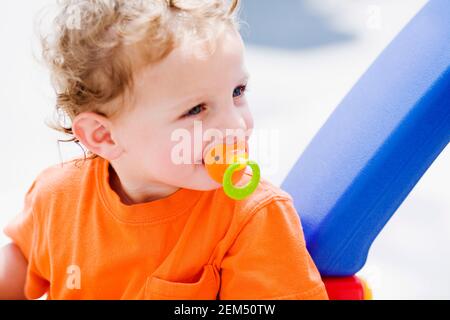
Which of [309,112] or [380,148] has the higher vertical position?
[380,148]

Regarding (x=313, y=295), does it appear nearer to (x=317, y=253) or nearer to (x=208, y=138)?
(x=317, y=253)

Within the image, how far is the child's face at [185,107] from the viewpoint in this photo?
774mm

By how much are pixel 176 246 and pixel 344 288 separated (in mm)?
266

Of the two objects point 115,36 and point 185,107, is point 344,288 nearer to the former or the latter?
point 185,107

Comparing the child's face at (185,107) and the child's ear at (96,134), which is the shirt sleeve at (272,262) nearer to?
the child's face at (185,107)

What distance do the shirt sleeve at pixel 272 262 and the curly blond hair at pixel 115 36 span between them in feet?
0.78

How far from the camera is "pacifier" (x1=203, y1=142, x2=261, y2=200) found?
79 cm

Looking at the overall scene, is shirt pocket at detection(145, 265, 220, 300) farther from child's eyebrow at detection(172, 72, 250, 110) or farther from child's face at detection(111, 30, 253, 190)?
child's eyebrow at detection(172, 72, 250, 110)

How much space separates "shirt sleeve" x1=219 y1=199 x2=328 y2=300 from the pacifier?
8 cm

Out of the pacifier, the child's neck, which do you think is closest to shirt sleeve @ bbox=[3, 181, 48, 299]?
the child's neck

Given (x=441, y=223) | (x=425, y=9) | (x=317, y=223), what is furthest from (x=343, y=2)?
(x=317, y=223)

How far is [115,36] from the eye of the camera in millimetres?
777

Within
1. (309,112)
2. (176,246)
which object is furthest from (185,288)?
(309,112)

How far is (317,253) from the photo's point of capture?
3.08 feet
